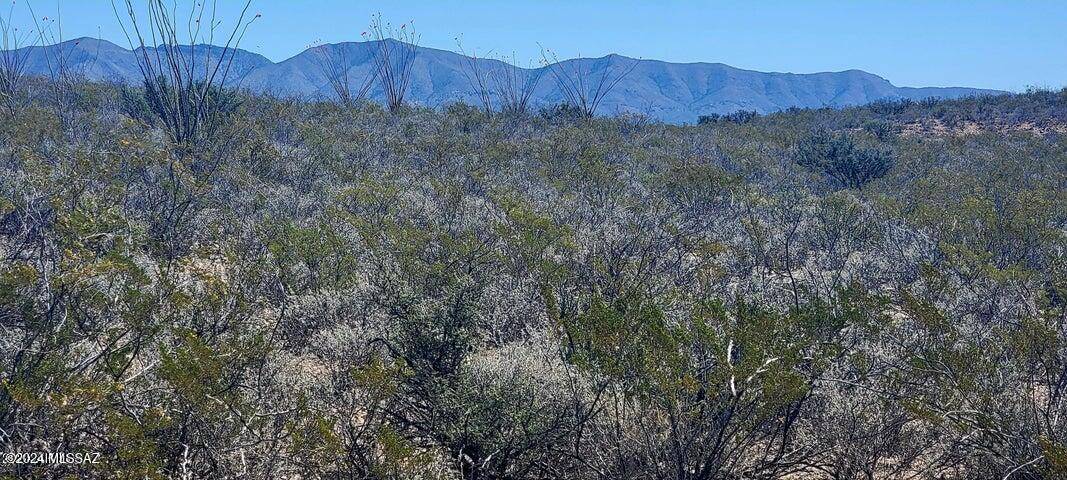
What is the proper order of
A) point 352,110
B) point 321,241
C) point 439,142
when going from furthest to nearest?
point 352,110 < point 439,142 < point 321,241

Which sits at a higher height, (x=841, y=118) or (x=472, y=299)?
(x=841, y=118)

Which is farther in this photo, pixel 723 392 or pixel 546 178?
pixel 546 178

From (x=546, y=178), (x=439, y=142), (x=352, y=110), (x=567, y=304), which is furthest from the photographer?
(x=352, y=110)

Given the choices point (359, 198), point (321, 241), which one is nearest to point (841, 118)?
point (359, 198)

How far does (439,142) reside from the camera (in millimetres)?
12898

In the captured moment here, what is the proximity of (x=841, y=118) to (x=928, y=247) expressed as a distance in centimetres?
1834

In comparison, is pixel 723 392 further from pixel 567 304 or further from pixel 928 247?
pixel 928 247

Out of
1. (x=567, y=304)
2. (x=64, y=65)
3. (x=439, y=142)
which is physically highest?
(x=64, y=65)

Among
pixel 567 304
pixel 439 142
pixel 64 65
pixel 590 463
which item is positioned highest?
pixel 64 65

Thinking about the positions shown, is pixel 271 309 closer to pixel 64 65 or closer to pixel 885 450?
pixel 885 450

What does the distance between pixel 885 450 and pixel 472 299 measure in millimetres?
2651

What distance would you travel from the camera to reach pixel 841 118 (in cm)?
2384

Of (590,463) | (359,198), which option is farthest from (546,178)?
(590,463)

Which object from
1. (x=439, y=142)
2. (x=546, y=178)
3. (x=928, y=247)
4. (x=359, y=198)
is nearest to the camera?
(x=928, y=247)
